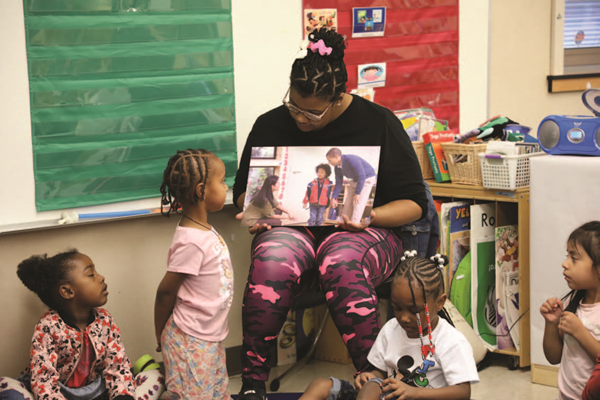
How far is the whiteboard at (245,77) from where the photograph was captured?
220 centimetres

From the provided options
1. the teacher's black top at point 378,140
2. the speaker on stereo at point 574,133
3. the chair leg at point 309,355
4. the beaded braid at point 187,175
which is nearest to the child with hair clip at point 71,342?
the beaded braid at point 187,175

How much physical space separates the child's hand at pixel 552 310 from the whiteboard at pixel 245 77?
1.26 metres

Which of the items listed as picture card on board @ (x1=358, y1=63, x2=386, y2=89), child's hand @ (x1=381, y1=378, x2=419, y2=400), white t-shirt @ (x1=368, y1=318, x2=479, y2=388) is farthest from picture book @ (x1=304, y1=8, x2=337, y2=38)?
child's hand @ (x1=381, y1=378, x2=419, y2=400)

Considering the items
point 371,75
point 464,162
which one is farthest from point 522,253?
point 371,75

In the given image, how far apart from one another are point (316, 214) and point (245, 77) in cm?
72

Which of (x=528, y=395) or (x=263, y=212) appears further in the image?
(x=528, y=395)

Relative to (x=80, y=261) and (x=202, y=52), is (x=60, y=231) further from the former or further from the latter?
(x=202, y=52)

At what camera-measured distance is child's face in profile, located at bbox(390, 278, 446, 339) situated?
1725 mm

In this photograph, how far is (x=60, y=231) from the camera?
7.73 feet

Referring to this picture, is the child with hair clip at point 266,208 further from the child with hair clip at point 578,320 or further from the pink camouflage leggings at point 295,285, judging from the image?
the child with hair clip at point 578,320

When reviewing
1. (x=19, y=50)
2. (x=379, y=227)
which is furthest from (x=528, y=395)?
(x=19, y=50)

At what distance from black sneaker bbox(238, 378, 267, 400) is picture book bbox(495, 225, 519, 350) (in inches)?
45.9

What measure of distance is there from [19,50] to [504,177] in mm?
1823

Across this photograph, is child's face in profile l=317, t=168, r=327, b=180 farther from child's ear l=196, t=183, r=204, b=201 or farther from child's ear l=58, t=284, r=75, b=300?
child's ear l=58, t=284, r=75, b=300
